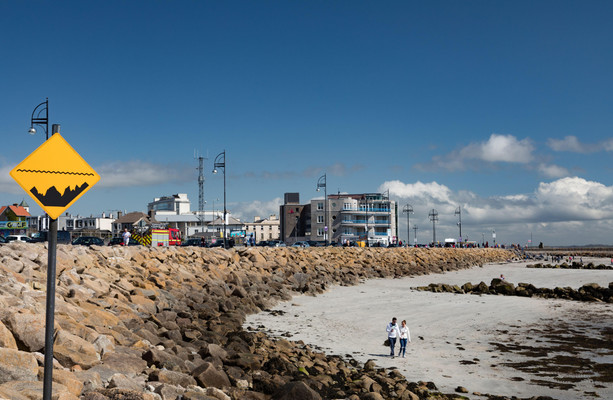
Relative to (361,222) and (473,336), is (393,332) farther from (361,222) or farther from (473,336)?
(361,222)

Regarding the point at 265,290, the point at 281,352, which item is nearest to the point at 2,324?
the point at 281,352

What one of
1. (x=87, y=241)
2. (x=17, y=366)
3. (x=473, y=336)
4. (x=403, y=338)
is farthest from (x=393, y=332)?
(x=87, y=241)

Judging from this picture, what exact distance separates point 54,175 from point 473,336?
736 inches

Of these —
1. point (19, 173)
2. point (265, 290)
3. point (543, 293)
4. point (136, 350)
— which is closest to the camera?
point (19, 173)

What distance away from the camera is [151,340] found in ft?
40.7

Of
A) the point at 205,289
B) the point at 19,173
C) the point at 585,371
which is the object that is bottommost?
the point at 585,371

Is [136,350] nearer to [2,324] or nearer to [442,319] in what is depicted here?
[2,324]

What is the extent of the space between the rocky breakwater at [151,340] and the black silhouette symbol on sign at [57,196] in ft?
9.86

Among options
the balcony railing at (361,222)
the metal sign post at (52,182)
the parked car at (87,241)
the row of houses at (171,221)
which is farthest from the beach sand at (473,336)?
the row of houses at (171,221)

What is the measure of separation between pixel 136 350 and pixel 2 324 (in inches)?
116

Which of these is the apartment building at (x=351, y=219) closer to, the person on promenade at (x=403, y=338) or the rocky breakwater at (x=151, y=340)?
the rocky breakwater at (x=151, y=340)

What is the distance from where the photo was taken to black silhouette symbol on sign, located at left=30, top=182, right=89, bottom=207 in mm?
5146

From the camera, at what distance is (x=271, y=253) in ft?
119

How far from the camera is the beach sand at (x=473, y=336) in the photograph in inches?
561
